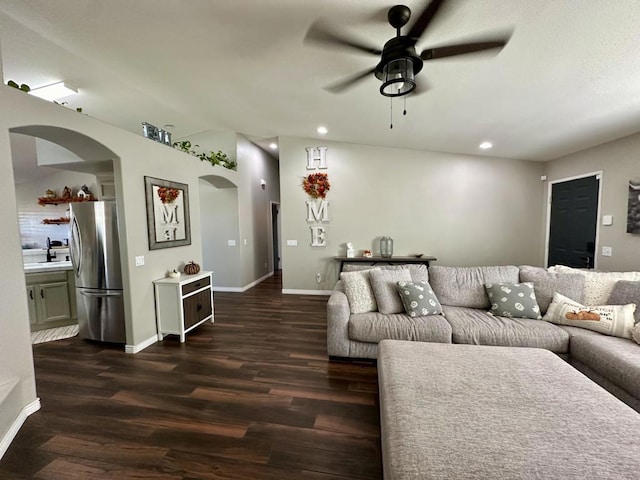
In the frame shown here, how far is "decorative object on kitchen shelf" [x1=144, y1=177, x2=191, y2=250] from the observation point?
317cm

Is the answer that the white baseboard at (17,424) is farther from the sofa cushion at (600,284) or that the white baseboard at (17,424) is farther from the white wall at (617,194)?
the white wall at (617,194)

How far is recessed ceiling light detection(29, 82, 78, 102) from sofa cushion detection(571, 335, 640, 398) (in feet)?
19.5

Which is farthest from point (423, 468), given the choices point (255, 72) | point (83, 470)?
point (255, 72)

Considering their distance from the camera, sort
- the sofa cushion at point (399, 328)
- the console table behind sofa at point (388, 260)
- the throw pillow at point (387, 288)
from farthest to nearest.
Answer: the console table behind sofa at point (388, 260) < the throw pillow at point (387, 288) < the sofa cushion at point (399, 328)

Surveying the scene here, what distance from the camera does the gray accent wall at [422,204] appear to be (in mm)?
4977

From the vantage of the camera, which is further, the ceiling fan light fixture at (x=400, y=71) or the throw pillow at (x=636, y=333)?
the throw pillow at (x=636, y=333)

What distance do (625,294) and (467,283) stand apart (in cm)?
126

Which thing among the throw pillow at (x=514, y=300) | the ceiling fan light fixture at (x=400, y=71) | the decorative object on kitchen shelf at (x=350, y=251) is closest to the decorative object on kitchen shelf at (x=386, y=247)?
the decorative object on kitchen shelf at (x=350, y=251)

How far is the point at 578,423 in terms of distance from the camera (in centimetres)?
122

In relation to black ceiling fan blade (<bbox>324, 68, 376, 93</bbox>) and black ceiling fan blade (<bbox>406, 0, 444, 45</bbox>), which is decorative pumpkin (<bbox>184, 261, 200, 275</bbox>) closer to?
black ceiling fan blade (<bbox>324, 68, 376, 93</bbox>)

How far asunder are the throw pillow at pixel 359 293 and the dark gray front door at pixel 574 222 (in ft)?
11.2

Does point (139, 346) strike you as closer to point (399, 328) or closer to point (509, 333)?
point (399, 328)

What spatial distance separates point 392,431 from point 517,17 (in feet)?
8.57

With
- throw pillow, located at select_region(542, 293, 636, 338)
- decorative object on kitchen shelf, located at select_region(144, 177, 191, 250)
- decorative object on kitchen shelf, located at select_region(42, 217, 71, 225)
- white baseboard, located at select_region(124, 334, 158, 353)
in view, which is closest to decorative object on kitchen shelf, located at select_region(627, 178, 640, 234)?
throw pillow, located at select_region(542, 293, 636, 338)
